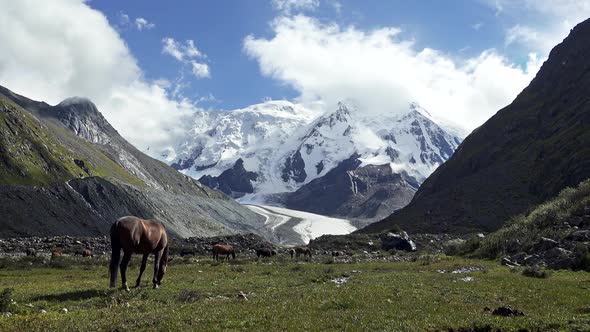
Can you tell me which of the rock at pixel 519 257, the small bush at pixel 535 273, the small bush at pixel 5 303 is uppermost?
the rock at pixel 519 257

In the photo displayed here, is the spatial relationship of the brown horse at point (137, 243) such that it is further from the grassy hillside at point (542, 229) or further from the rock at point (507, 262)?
the grassy hillside at point (542, 229)

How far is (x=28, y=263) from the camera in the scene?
50219 mm

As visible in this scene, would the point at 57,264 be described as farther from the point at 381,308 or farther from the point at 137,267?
the point at 381,308

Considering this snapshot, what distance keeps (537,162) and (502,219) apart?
24047 mm

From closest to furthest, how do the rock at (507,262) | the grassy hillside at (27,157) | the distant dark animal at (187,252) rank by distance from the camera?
the rock at (507,262), the distant dark animal at (187,252), the grassy hillside at (27,157)

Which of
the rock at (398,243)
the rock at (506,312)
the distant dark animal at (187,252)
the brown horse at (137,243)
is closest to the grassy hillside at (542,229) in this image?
the rock at (398,243)

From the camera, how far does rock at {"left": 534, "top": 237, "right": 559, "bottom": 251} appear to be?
150ft

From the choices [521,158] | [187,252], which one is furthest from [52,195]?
[521,158]

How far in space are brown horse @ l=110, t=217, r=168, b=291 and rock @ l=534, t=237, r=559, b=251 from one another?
3374cm

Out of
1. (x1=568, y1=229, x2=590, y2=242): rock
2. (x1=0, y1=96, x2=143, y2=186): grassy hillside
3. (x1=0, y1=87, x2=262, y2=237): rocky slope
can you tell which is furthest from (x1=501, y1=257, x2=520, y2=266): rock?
(x1=0, y1=96, x2=143, y2=186): grassy hillside

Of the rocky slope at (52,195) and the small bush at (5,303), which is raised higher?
the rocky slope at (52,195)

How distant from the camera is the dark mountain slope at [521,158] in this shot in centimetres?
12412

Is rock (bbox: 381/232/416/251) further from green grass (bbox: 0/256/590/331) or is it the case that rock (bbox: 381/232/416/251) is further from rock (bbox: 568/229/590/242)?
green grass (bbox: 0/256/590/331)

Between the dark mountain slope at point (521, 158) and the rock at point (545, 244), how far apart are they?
70.6 meters
